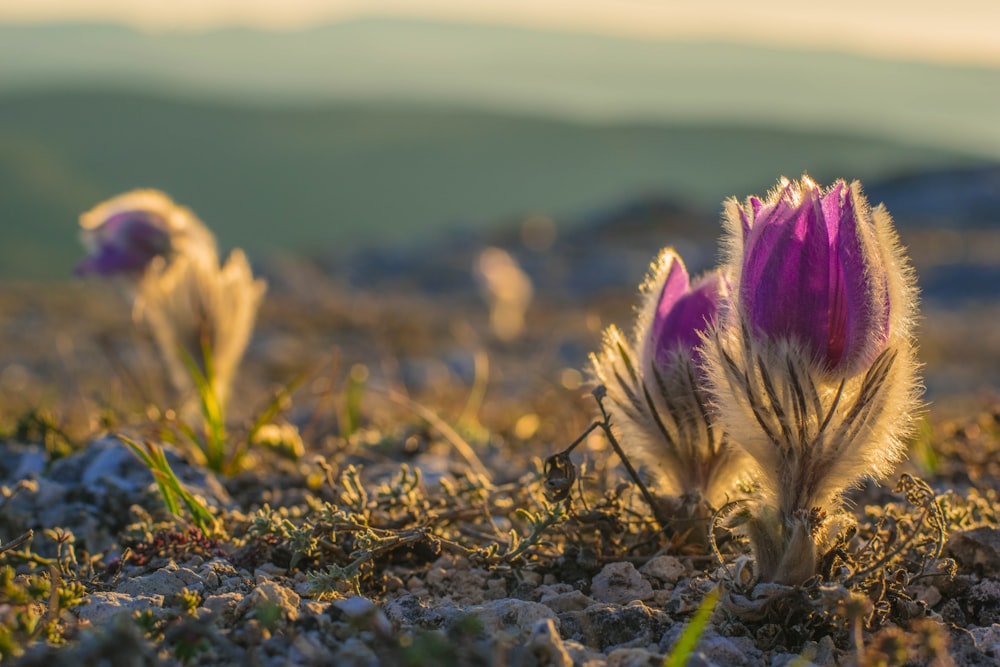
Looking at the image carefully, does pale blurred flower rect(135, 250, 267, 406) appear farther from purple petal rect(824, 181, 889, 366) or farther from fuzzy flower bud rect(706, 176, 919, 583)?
purple petal rect(824, 181, 889, 366)

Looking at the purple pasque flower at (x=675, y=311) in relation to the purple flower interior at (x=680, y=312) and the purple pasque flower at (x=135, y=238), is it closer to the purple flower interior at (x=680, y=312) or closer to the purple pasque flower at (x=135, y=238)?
the purple flower interior at (x=680, y=312)

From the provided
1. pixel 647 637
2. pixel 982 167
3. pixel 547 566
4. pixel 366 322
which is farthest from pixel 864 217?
pixel 982 167

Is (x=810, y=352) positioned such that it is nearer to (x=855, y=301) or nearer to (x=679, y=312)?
(x=855, y=301)

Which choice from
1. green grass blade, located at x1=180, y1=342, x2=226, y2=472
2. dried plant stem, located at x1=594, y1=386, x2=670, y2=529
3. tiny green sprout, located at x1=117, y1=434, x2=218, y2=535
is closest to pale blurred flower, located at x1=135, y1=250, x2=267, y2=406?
green grass blade, located at x1=180, y1=342, x2=226, y2=472

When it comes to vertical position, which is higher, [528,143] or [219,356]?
[528,143]

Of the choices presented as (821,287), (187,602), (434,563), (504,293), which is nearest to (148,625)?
(187,602)

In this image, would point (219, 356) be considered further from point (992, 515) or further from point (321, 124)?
point (321, 124)

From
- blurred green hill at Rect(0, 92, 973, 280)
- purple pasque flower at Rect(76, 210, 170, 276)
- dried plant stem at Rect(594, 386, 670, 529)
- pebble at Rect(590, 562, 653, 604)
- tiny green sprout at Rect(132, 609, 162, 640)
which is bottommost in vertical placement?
tiny green sprout at Rect(132, 609, 162, 640)
